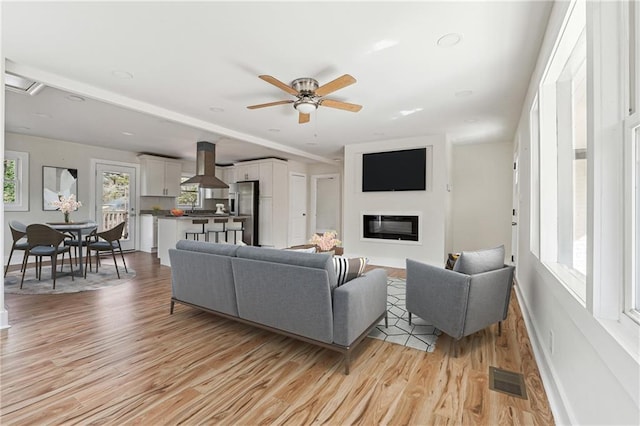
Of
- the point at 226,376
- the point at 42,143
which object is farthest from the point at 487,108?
the point at 42,143

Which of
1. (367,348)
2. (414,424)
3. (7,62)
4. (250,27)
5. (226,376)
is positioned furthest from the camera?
(7,62)

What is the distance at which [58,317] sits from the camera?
2889 mm

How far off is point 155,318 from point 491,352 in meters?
3.05

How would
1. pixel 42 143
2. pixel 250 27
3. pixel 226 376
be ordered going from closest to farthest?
pixel 226 376, pixel 250 27, pixel 42 143

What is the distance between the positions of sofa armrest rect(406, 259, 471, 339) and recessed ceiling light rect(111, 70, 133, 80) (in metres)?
3.28

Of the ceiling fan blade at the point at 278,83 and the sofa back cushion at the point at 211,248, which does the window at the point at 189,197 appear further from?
the ceiling fan blade at the point at 278,83

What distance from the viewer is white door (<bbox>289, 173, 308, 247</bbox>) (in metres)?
8.08

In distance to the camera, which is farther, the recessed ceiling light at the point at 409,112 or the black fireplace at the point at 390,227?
the black fireplace at the point at 390,227

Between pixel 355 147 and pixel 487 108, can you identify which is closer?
pixel 487 108

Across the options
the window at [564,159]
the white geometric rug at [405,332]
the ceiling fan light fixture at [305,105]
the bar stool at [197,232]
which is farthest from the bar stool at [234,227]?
the window at [564,159]

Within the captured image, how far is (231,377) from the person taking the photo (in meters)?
1.94

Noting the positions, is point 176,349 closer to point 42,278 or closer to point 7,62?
point 7,62

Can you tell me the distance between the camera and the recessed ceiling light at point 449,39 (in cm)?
222

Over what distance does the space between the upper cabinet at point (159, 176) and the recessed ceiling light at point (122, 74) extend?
4.42 meters
